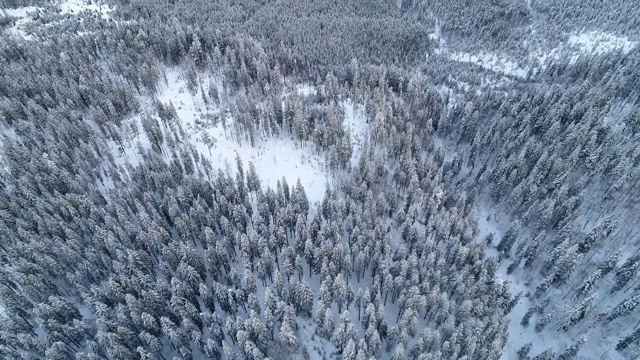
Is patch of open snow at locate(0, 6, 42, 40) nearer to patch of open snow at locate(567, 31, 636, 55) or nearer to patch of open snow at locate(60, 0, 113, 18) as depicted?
patch of open snow at locate(60, 0, 113, 18)

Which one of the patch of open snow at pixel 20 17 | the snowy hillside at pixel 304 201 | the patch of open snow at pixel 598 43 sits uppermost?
the patch of open snow at pixel 20 17

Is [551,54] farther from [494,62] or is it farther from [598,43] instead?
[494,62]

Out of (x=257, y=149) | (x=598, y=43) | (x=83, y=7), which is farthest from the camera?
(x=83, y=7)

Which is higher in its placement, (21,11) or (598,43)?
(21,11)

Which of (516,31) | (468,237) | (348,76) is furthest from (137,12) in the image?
(516,31)

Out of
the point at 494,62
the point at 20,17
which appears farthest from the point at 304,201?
the point at 20,17

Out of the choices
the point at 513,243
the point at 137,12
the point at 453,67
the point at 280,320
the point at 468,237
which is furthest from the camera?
the point at 137,12

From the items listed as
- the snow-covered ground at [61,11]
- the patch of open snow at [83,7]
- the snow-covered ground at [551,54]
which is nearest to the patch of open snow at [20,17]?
the snow-covered ground at [61,11]

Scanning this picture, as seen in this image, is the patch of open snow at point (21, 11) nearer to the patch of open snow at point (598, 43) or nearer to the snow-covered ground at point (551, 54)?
the snow-covered ground at point (551, 54)

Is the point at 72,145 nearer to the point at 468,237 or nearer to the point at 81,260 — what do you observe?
the point at 81,260

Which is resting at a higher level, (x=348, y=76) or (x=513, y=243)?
(x=348, y=76)

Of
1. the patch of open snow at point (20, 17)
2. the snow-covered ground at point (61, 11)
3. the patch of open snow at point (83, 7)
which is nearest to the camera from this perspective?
the patch of open snow at point (20, 17)
